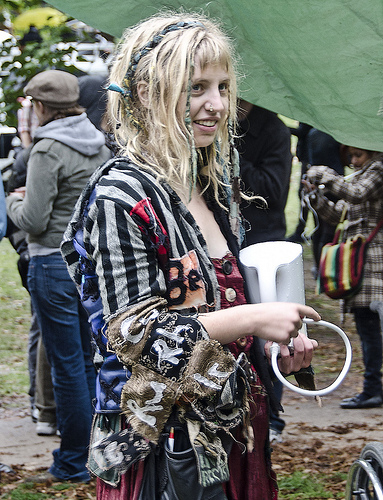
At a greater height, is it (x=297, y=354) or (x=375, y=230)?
(x=297, y=354)

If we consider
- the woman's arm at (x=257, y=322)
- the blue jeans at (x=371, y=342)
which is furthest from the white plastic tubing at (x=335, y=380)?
the blue jeans at (x=371, y=342)

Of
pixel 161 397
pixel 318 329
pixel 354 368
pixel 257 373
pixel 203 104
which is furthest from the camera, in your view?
pixel 318 329

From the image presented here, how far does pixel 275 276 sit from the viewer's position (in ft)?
6.54

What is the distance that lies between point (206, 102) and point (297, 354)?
0.70 m

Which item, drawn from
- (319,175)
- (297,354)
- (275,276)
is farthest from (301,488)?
(275,276)

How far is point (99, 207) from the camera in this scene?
71.3 inches


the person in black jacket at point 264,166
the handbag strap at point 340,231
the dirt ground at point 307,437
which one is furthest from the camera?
the handbag strap at point 340,231

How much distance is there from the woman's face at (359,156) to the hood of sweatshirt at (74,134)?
181 cm

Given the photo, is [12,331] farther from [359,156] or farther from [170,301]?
[170,301]

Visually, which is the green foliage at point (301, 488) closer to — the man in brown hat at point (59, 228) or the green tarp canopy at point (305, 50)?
the man in brown hat at point (59, 228)

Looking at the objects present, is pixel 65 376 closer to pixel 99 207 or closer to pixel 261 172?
pixel 261 172

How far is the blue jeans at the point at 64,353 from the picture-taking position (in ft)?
13.8

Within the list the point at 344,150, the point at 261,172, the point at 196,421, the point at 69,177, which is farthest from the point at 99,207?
the point at 344,150

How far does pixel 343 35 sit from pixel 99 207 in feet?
2.72
